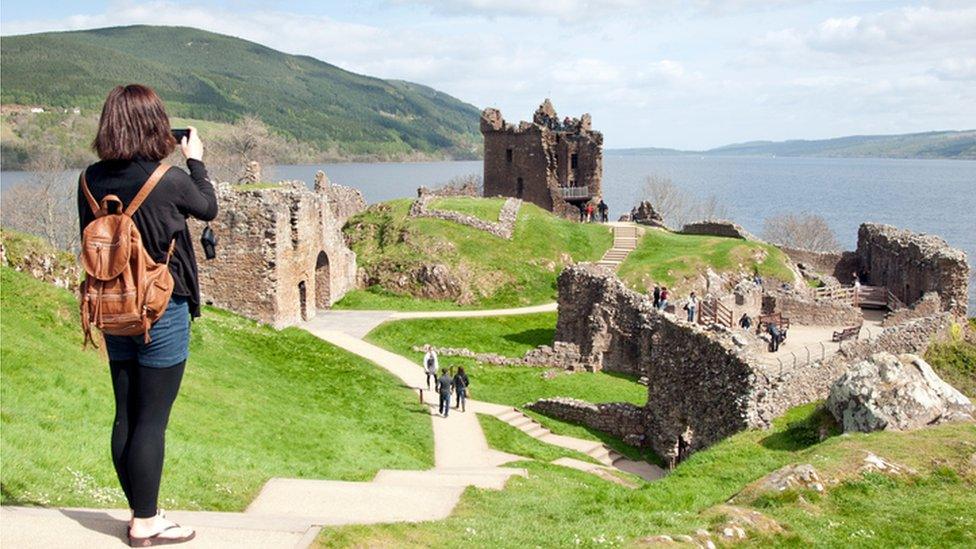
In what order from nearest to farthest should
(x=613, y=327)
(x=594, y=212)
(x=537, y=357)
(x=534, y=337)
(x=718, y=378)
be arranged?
(x=718, y=378)
(x=537, y=357)
(x=613, y=327)
(x=534, y=337)
(x=594, y=212)

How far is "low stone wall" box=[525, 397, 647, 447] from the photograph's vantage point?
24672 millimetres

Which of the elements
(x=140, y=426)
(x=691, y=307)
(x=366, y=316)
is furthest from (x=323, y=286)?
(x=140, y=426)

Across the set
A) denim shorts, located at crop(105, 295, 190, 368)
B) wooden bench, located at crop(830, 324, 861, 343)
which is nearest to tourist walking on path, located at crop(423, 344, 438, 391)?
wooden bench, located at crop(830, 324, 861, 343)

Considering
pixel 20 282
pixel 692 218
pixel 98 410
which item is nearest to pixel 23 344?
pixel 98 410

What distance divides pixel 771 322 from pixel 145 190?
34853 millimetres

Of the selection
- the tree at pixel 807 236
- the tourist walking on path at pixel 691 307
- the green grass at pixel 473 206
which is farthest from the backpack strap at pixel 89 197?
the tree at pixel 807 236

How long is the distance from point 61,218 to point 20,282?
56344mm

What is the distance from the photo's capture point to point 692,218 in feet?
402

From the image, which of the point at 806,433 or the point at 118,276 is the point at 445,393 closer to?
the point at 806,433

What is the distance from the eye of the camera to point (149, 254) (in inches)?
253

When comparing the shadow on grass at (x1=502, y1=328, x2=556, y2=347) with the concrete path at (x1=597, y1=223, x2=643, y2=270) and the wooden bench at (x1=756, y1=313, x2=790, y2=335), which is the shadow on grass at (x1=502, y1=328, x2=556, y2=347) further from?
the concrete path at (x1=597, y1=223, x2=643, y2=270)

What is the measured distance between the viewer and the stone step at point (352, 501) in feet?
33.4

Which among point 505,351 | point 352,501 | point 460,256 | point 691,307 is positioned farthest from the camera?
point 460,256

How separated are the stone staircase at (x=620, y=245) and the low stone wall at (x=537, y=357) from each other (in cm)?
1617
